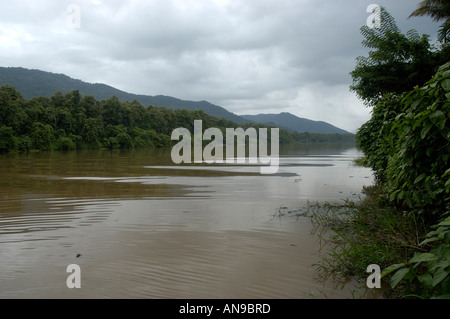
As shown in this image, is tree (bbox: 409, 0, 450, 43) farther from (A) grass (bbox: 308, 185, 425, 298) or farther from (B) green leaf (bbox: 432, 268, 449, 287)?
(B) green leaf (bbox: 432, 268, 449, 287)

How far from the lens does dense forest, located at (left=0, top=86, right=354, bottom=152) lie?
135ft

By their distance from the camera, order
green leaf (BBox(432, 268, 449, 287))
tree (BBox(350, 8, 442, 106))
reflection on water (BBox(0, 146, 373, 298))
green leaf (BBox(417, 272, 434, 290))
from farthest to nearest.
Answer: tree (BBox(350, 8, 442, 106)) < reflection on water (BBox(0, 146, 373, 298)) < green leaf (BBox(417, 272, 434, 290)) < green leaf (BBox(432, 268, 449, 287))

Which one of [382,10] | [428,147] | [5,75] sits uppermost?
[5,75]

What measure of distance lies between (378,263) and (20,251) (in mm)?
4385

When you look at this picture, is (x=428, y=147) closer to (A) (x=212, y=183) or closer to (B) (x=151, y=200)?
(B) (x=151, y=200)

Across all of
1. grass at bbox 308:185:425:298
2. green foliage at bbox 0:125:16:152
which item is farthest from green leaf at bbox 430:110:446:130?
green foliage at bbox 0:125:16:152

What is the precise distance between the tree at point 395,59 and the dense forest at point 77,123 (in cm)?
3862

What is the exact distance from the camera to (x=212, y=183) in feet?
36.2

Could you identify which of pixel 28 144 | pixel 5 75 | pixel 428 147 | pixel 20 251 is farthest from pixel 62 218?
pixel 5 75

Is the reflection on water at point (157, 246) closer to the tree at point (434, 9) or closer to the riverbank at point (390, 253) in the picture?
the riverbank at point (390, 253)

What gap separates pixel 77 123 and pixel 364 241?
60.3 meters

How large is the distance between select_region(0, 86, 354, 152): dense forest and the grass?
1575 inches

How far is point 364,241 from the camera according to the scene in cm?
413

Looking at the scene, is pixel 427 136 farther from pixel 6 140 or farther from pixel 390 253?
pixel 6 140
